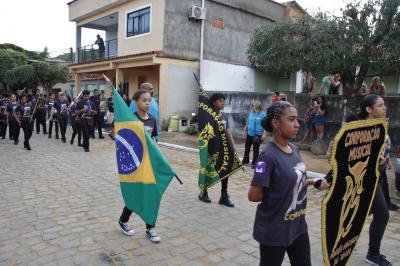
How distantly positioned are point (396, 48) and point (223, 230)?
716 cm

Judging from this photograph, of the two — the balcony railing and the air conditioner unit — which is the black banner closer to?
the air conditioner unit

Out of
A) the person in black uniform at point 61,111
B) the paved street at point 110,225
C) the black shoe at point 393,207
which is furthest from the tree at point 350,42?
the person in black uniform at point 61,111

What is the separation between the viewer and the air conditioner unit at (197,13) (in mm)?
17359

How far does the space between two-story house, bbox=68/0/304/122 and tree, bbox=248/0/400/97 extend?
24.2 ft

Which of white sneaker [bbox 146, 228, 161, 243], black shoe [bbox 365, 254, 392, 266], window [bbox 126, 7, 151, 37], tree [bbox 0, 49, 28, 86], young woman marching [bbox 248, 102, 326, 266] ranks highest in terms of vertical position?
window [bbox 126, 7, 151, 37]

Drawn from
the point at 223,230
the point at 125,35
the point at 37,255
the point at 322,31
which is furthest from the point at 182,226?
the point at 125,35

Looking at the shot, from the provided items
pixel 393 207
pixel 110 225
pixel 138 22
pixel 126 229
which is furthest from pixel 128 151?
pixel 138 22

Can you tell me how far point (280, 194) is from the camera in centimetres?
258

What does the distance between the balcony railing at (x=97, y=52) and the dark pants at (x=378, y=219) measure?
19005mm

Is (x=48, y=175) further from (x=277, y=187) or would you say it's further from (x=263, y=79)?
(x=263, y=79)

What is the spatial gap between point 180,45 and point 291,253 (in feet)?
51.6

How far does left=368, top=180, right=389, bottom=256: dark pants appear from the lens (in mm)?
3623

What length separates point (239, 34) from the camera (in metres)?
20.1

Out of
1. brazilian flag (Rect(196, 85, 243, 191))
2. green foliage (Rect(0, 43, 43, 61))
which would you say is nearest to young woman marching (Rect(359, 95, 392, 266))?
brazilian flag (Rect(196, 85, 243, 191))
